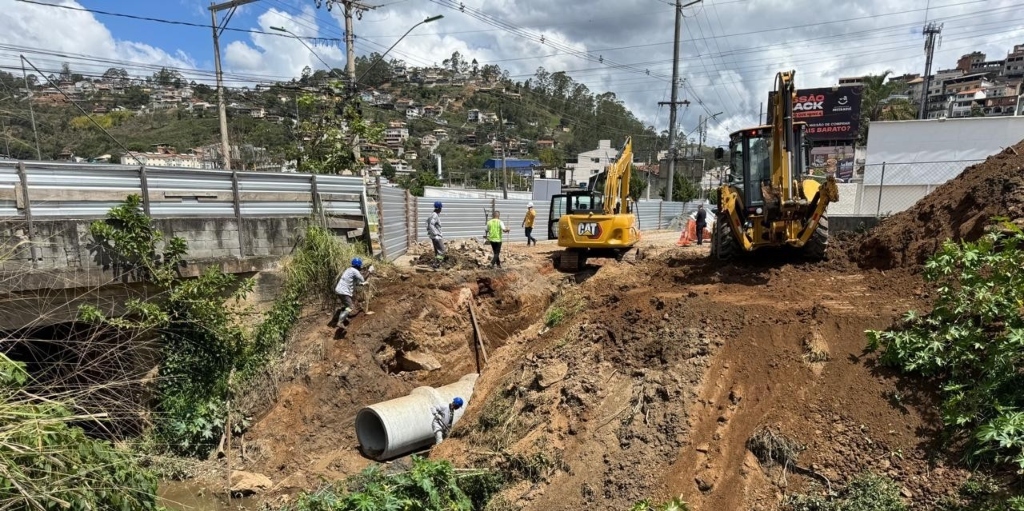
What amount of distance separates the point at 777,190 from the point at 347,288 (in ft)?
24.7

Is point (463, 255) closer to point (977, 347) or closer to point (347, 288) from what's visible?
point (347, 288)

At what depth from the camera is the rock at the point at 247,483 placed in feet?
25.6

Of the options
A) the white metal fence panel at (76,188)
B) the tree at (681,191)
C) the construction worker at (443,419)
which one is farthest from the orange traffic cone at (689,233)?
the tree at (681,191)

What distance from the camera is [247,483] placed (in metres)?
7.95

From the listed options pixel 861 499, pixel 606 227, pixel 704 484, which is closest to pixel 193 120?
pixel 606 227

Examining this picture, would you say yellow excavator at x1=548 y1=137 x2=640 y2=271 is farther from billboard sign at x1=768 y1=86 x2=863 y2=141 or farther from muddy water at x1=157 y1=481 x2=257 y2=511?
billboard sign at x1=768 y1=86 x2=863 y2=141

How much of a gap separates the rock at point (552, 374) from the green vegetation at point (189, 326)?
5.48 metres

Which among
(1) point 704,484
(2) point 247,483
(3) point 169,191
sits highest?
(3) point 169,191

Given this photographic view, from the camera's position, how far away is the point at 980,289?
15.8 ft

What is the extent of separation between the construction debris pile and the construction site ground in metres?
2.06

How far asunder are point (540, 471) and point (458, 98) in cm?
11883

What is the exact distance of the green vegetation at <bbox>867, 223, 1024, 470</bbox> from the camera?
4121 mm

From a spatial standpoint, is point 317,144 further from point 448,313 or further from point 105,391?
point 105,391

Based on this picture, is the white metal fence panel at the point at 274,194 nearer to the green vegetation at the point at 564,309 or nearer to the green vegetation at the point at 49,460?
the green vegetation at the point at 564,309
